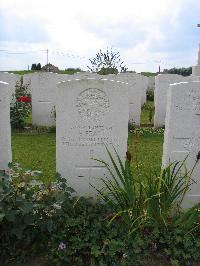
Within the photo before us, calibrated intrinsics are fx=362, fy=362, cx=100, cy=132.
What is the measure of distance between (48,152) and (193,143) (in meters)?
3.45

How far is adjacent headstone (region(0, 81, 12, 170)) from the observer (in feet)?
12.2

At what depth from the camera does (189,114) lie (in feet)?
13.2

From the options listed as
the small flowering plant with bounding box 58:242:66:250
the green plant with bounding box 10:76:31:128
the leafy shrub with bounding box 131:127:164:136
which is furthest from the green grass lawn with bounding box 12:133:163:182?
the small flowering plant with bounding box 58:242:66:250

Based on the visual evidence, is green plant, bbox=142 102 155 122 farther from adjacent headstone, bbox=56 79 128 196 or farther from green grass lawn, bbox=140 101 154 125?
adjacent headstone, bbox=56 79 128 196

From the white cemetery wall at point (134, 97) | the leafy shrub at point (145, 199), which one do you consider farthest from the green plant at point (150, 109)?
the leafy shrub at point (145, 199)

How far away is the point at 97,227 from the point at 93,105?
1.29 meters

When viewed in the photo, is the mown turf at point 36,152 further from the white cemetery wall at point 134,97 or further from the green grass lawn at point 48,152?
the white cemetery wall at point 134,97

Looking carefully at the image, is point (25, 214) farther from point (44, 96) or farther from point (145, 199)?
point (44, 96)

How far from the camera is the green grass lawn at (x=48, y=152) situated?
19.1 feet

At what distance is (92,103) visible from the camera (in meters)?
3.90

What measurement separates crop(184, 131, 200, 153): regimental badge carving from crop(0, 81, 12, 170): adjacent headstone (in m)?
1.96

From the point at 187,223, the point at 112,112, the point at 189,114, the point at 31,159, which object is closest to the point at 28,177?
the point at 112,112

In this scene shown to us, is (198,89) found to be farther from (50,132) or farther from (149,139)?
(50,132)

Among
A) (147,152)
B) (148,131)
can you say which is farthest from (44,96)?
(147,152)
